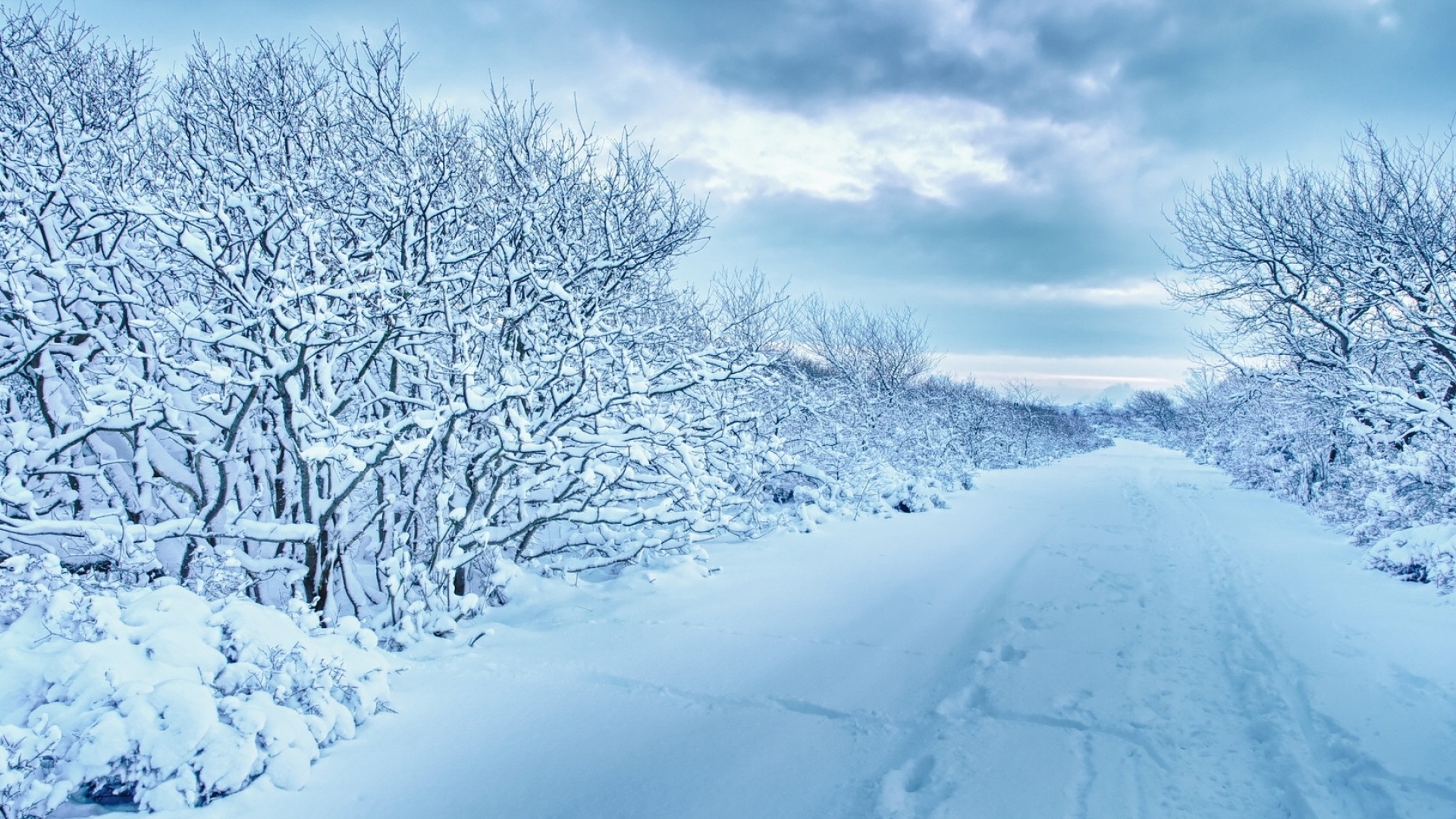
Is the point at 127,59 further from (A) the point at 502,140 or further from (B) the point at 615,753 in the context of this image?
(B) the point at 615,753

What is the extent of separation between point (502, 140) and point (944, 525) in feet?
32.6

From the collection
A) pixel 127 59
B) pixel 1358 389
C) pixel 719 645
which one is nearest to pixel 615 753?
pixel 719 645

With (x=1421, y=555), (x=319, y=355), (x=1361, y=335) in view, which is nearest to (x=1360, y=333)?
(x=1361, y=335)

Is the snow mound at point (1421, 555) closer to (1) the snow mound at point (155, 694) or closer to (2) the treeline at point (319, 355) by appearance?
(2) the treeline at point (319, 355)

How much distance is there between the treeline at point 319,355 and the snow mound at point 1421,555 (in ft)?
23.1

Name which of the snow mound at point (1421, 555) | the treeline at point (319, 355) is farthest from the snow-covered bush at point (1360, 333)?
the treeline at point (319, 355)

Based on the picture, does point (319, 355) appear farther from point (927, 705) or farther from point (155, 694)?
point (927, 705)

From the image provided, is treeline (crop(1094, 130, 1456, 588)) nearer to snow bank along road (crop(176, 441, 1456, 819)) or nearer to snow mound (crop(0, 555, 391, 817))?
snow bank along road (crop(176, 441, 1456, 819))

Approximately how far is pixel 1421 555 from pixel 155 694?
11005mm

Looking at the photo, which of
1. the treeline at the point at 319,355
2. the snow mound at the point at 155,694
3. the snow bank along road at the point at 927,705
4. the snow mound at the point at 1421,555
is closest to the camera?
the snow mound at the point at 155,694

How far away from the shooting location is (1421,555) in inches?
270

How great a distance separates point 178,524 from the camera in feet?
15.1

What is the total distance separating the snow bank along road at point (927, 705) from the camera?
2990mm

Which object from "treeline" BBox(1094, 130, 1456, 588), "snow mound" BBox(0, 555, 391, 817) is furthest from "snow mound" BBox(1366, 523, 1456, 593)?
"snow mound" BBox(0, 555, 391, 817)
